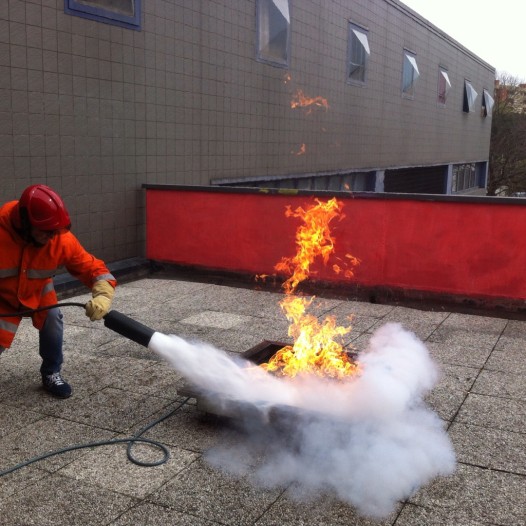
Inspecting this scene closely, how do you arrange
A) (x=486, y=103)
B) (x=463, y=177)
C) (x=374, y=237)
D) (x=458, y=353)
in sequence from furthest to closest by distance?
(x=486, y=103), (x=463, y=177), (x=374, y=237), (x=458, y=353)

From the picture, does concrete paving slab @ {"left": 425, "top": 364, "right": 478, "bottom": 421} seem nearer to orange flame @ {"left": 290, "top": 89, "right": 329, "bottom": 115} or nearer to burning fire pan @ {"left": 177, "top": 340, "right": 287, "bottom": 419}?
A: burning fire pan @ {"left": 177, "top": 340, "right": 287, "bottom": 419}

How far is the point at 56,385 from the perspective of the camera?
5.00m

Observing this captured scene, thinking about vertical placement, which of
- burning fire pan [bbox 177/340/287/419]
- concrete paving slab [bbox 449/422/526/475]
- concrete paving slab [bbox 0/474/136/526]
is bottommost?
concrete paving slab [bbox 0/474/136/526]

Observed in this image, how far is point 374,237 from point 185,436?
499 centimetres

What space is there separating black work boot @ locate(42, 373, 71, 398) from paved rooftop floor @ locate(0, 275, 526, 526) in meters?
0.08

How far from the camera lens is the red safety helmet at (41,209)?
421 cm

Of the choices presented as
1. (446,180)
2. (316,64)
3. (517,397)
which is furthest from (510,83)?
(517,397)

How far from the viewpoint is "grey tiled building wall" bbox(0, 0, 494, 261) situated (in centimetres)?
828

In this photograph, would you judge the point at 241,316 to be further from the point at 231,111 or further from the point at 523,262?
the point at 231,111

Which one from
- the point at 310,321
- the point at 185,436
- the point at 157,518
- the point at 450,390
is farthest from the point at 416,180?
the point at 157,518

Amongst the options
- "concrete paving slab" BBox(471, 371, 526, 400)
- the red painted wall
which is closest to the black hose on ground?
"concrete paving slab" BBox(471, 371, 526, 400)

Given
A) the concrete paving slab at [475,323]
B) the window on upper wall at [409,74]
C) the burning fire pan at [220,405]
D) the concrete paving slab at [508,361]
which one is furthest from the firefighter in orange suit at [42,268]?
the window on upper wall at [409,74]

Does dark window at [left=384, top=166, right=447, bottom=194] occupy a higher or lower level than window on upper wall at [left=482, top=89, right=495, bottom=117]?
lower

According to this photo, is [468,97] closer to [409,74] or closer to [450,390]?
[409,74]
